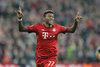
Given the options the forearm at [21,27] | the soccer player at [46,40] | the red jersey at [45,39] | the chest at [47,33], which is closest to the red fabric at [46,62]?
the soccer player at [46,40]

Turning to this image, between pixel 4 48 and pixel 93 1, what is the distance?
1062 cm

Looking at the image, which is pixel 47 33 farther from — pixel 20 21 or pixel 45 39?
pixel 20 21

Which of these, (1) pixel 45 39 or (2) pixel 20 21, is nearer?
(2) pixel 20 21

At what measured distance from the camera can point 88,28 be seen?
1961 cm

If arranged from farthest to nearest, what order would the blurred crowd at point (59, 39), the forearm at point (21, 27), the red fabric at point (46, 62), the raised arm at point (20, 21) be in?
the blurred crowd at point (59, 39)
the red fabric at point (46, 62)
the forearm at point (21, 27)
the raised arm at point (20, 21)

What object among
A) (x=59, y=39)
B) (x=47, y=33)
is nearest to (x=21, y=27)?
(x=47, y=33)

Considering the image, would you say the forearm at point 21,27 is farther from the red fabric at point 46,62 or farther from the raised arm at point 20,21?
the red fabric at point 46,62

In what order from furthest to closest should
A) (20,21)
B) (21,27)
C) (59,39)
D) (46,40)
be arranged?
1. (59,39)
2. (46,40)
3. (21,27)
4. (20,21)

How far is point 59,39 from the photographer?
16188 mm

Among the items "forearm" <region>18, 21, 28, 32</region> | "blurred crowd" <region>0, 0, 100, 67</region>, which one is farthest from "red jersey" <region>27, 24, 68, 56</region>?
"blurred crowd" <region>0, 0, 100, 67</region>

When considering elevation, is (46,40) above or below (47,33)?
below

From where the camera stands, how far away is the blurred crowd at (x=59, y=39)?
14.8 metres

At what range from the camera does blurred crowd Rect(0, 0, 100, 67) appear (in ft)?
48.7

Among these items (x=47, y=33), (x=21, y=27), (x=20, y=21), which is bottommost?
(x=47, y=33)
